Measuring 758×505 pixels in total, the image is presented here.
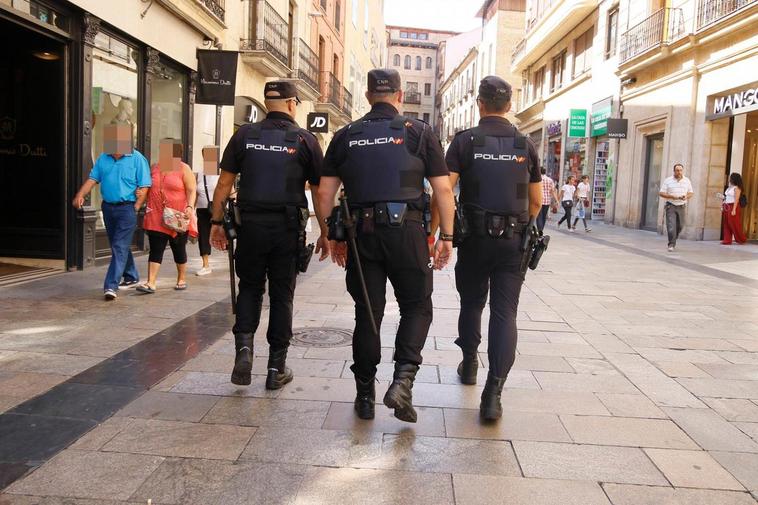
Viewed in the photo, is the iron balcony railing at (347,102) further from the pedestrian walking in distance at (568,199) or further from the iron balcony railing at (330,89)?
the pedestrian walking in distance at (568,199)

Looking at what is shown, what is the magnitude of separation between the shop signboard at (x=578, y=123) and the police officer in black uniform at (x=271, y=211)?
76.2 feet

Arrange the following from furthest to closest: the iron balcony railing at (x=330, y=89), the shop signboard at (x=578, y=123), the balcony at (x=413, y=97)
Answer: the balcony at (x=413, y=97), the iron balcony railing at (x=330, y=89), the shop signboard at (x=578, y=123)

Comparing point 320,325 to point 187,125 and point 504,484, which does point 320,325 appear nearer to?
point 504,484

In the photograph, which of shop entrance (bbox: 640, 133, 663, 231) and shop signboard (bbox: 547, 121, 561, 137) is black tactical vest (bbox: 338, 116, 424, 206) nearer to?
shop entrance (bbox: 640, 133, 663, 231)

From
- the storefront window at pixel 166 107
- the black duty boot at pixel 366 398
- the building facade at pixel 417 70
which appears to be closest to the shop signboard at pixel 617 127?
the storefront window at pixel 166 107

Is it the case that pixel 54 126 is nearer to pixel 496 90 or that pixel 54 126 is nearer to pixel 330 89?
pixel 496 90

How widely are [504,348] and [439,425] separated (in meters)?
0.57

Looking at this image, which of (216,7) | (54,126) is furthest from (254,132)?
(216,7)

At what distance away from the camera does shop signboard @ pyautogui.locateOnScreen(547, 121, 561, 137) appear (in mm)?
29580

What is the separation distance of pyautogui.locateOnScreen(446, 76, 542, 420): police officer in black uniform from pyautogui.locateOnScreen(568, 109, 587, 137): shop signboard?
23.0m

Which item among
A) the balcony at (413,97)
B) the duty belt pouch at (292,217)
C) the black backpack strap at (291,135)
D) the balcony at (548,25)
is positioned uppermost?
the balcony at (413,97)

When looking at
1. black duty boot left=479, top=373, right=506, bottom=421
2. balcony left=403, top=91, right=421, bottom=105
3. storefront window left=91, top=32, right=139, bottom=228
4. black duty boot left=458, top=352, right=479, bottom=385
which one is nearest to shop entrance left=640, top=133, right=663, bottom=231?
storefront window left=91, top=32, right=139, bottom=228

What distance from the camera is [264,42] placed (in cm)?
A: 1577

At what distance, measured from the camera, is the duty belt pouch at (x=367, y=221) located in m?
3.47
